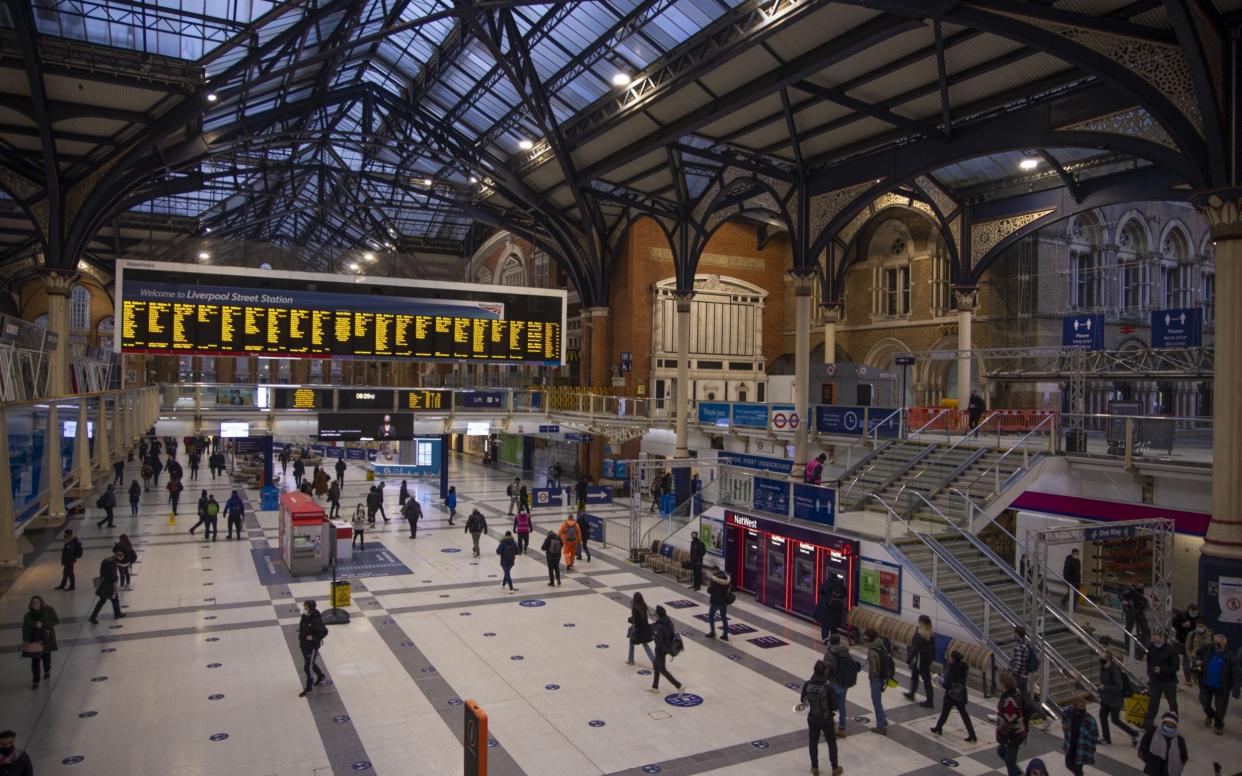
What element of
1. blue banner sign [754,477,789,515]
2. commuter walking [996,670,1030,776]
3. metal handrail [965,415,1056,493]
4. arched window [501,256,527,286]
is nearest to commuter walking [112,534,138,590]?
blue banner sign [754,477,789,515]

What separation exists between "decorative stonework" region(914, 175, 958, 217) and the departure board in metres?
12.4

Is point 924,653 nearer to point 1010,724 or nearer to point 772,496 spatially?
point 1010,724

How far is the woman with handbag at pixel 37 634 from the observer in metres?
11.4

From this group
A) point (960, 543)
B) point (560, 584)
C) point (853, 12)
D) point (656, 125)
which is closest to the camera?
point (960, 543)

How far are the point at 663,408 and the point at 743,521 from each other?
48.7 ft

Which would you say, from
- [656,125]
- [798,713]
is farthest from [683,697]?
[656,125]

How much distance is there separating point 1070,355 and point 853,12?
9.78 m

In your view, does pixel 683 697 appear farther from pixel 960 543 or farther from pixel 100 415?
pixel 100 415

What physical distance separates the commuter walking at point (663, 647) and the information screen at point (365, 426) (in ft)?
52.3

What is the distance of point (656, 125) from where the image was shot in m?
25.2

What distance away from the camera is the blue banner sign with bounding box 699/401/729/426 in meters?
29.2

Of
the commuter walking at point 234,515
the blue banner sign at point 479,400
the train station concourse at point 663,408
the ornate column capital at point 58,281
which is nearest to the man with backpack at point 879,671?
the train station concourse at point 663,408

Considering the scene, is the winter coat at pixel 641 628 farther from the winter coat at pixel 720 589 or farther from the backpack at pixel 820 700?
the backpack at pixel 820 700

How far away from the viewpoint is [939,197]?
2669 cm
